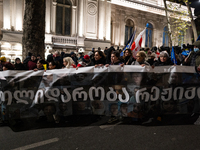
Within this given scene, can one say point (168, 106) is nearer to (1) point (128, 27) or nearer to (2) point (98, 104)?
(2) point (98, 104)

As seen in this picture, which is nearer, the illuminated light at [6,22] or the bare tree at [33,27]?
the bare tree at [33,27]

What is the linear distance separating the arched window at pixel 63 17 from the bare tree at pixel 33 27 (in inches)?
381

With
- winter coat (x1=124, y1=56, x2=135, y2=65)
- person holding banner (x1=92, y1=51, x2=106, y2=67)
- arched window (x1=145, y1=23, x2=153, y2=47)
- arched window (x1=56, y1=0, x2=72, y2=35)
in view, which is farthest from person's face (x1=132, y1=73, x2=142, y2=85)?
arched window (x1=145, y1=23, x2=153, y2=47)

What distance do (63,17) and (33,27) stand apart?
410 inches

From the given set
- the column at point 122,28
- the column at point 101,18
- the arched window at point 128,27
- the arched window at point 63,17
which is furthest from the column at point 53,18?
the arched window at point 128,27

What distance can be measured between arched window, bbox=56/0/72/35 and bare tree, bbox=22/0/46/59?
9.67 meters

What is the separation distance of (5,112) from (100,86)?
2.17 m

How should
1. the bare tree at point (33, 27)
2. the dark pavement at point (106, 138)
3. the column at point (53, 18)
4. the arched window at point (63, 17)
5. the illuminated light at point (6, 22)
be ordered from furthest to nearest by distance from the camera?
the arched window at point (63, 17)
the column at point (53, 18)
the illuminated light at point (6, 22)
the bare tree at point (33, 27)
the dark pavement at point (106, 138)

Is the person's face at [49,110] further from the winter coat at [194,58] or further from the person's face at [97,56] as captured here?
the winter coat at [194,58]

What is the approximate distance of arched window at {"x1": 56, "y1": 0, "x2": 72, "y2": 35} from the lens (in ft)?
58.1

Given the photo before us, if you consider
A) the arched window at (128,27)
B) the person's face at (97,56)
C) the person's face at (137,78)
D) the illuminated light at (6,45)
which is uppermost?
the arched window at (128,27)

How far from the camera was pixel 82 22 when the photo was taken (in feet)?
59.2

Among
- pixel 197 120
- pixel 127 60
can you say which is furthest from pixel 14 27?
pixel 197 120

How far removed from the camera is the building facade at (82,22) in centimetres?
1521
